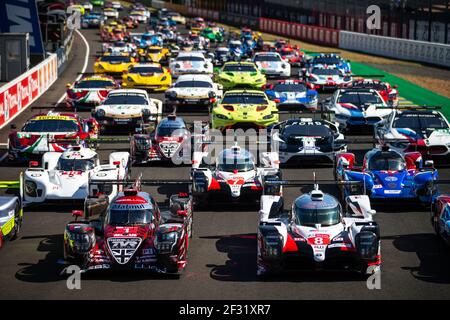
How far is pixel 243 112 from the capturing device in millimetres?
36938

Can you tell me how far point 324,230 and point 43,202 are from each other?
8151 mm

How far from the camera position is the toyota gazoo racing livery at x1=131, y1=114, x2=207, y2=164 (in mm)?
31656

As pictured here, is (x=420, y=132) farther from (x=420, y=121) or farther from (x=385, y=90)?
(x=385, y=90)

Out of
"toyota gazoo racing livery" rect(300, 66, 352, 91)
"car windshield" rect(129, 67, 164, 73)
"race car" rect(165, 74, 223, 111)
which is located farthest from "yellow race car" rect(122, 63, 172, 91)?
"toyota gazoo racing livery" rect(300, 66, 352, 91)

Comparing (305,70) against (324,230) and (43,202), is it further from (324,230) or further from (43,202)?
(324,230)

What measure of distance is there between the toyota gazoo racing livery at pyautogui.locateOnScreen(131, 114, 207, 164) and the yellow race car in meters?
15.7

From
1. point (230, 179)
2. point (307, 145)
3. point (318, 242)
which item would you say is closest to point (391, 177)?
point (230, 179)

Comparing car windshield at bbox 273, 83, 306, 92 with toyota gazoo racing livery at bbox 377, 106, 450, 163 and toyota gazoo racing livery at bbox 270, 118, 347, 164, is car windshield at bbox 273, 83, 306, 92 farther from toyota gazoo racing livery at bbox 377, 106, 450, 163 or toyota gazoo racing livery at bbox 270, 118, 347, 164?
toyota gazoo racing livery at bbox 270, 118, 347, 164

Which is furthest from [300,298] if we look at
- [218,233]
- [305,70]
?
[305,70]

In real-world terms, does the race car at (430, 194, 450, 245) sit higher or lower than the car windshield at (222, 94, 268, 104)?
lower

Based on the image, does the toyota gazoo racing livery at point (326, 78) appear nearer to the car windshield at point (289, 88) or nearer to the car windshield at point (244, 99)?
the car windshield at point (289, 88)

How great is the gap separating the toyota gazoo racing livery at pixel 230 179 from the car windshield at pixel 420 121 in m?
7.63

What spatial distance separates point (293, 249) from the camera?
19844 millimetres
